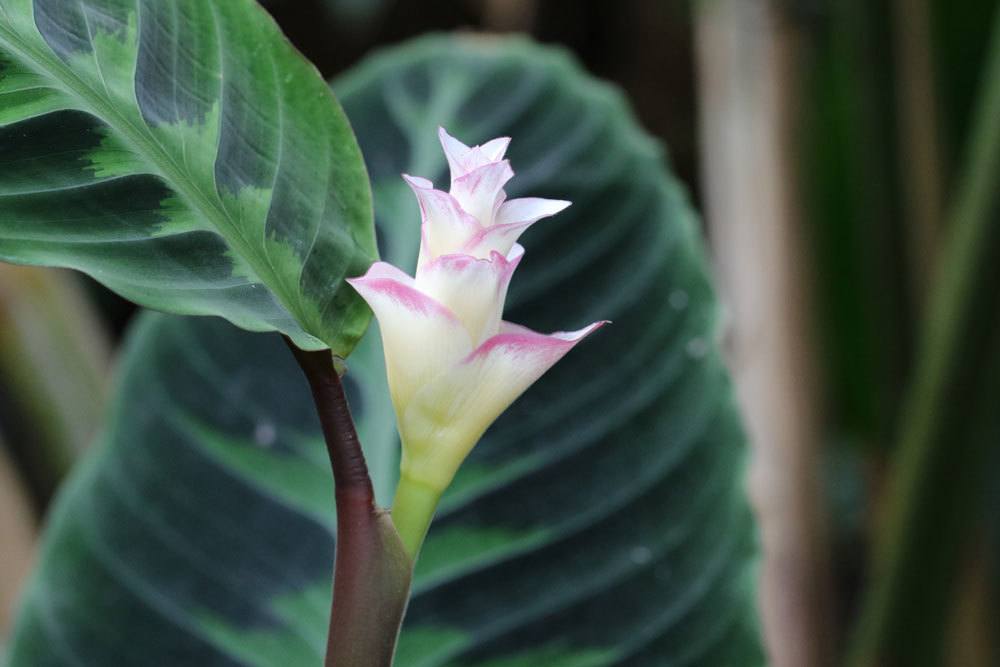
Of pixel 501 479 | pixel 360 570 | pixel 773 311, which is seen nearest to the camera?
pixel 360 570

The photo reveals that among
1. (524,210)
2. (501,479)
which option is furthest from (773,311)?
(524,210)

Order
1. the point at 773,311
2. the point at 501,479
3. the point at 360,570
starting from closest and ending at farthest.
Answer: the point at 360,570, the point at 501,479, the point at 773,311

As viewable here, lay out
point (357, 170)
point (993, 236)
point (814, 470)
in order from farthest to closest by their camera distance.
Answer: point (814, 470), point (993, 236), point (357, 170)

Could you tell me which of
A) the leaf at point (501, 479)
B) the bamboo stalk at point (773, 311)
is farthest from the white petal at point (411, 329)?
the bamboo stalk at point (773, 311)

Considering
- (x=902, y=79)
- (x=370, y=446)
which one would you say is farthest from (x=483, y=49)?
(x=902, y=79)

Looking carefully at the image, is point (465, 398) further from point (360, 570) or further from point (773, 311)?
point (773, 311)

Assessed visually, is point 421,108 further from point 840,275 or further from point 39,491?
point 840,275
